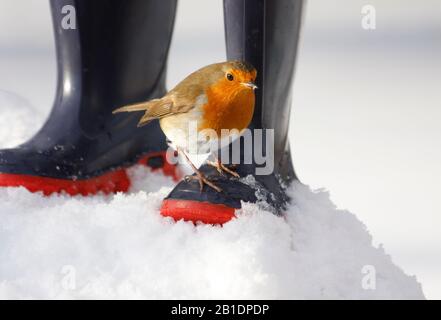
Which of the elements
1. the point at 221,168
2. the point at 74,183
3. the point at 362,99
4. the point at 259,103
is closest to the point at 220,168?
the point at 221,168

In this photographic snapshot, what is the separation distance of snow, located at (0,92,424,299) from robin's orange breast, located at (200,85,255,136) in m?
0.11

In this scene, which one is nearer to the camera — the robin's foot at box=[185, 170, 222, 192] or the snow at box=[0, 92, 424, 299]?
the snow at box=[0, 92, 424, 299]

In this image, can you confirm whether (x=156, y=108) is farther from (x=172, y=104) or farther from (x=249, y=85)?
(x=249, y=85)

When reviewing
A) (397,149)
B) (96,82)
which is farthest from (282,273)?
(397,149)

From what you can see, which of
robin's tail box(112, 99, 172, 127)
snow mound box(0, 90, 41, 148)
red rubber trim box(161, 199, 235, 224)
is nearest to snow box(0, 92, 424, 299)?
red rubber trim box(161, 199, 235, 224)

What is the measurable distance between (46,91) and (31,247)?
1.46 m

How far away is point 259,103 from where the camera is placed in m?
1.13

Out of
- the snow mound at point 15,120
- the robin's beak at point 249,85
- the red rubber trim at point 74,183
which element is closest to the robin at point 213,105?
the robin's beak at point 249,85

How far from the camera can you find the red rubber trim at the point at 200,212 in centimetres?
100

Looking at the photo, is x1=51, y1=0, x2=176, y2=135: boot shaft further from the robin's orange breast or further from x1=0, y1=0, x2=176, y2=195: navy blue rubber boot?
the robin's orange breast

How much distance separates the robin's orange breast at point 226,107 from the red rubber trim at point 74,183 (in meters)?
0.29

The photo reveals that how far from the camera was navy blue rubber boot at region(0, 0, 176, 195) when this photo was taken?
1.23 m

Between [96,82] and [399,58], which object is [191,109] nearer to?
[96,82]

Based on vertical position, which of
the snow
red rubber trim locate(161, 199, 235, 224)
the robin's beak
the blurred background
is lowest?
the blurred background
